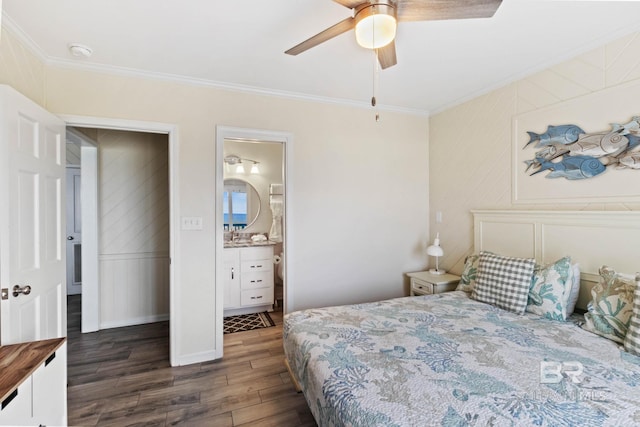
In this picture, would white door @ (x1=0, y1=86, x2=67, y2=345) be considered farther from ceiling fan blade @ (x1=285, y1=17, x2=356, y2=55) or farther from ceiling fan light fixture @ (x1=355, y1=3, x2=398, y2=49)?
ceiling fan light fixture @ (x1=355, y1=3, x2=398, y2=49)

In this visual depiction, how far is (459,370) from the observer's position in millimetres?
1369

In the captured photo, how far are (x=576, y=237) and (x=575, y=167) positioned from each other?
51cm

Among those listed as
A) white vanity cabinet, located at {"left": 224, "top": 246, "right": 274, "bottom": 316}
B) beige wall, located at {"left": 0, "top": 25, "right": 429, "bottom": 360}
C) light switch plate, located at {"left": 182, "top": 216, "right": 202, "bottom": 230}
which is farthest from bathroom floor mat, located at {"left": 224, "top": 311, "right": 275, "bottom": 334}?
light switch plate, located at {"left": 182, "top": 216, "right": 202, "bottom": 230}

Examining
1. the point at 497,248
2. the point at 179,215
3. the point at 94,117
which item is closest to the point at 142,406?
the point at 179,215

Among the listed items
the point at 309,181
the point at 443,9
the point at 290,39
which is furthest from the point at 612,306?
the point at 290,39

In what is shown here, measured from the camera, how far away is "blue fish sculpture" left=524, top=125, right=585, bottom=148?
2184 millimetres

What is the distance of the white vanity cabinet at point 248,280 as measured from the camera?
371cm

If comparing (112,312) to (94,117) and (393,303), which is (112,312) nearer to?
(94,117)

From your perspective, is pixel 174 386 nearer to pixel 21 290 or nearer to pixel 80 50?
pixel 21 290

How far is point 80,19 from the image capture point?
1.82 meters

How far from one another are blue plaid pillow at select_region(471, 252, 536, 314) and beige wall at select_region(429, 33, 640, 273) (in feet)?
1.93

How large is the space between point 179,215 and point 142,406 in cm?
141

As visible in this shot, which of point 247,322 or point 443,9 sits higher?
point 443,9

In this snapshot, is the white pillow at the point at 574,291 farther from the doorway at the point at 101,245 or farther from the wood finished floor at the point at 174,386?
the doorway at the point at 101,245
